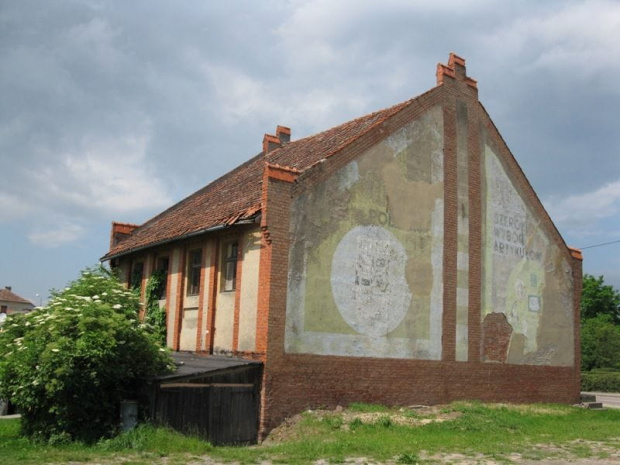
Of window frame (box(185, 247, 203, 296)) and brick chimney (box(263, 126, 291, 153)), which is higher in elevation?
brick chimney (box(263, 126, 291, 153))

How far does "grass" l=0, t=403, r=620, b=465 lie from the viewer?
481 inches

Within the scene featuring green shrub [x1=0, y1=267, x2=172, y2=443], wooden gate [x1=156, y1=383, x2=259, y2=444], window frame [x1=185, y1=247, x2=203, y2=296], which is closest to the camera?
green shrub [x1=0, y1=267, x2=172, y2=443]

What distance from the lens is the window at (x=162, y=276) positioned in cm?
2148

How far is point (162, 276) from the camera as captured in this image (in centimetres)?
2158

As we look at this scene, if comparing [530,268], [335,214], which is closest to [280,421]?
[335,214]

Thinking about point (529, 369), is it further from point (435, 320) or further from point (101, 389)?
point (101, 389)

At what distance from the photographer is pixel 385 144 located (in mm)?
18859

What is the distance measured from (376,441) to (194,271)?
28.3ft

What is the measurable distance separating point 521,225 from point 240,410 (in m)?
12.8

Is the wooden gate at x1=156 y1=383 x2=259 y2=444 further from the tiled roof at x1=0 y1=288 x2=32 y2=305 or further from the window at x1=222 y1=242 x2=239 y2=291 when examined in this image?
the tiled roof at x1=0 y1=288 x2=32 y2=305

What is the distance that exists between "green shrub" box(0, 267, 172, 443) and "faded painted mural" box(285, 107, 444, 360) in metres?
3.86

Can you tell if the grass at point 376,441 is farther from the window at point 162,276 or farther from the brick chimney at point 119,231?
the brick chimney at point 119,231

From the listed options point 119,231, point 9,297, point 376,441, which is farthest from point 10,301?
point 376,441

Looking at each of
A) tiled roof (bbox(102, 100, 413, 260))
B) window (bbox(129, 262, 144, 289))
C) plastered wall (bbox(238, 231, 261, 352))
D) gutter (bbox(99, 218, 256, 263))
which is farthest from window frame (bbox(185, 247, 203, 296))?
window (bbox(129, 262, 144, 289))
